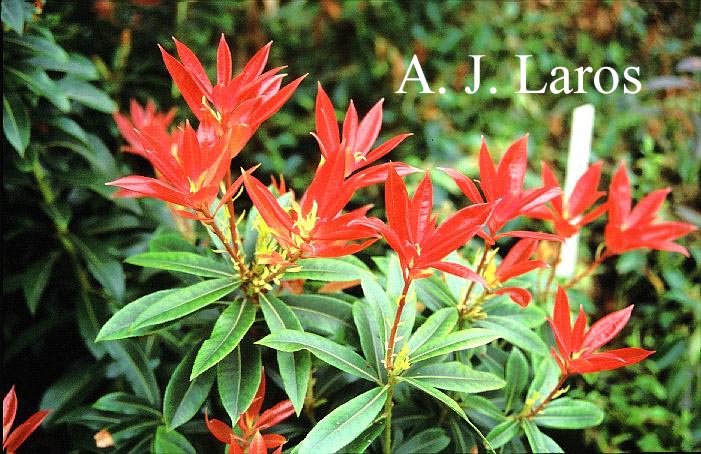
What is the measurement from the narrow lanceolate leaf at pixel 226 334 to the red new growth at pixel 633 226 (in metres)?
0.59

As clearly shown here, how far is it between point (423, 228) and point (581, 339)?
0.93 feet

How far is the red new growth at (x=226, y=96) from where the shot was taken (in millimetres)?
727

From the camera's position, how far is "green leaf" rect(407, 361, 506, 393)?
0.75 m

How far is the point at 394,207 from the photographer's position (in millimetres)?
661

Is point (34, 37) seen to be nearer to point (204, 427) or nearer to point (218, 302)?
point (218, 302)

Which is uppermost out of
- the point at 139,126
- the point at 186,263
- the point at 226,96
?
the point at 226,96

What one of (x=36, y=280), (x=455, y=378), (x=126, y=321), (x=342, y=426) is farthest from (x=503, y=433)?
(x=36, y=280)

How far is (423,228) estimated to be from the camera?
2.24 feet

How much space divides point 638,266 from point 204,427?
1.45m

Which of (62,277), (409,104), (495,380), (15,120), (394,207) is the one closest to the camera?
(394,207)

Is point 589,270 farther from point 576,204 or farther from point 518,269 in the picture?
point 518,269

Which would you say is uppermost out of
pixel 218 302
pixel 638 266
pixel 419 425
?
pixel 218 302

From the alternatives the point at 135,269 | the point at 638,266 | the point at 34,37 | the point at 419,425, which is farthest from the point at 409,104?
the point at 419,425

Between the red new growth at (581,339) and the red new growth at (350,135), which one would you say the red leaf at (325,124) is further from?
the red new growth at (581,339)
